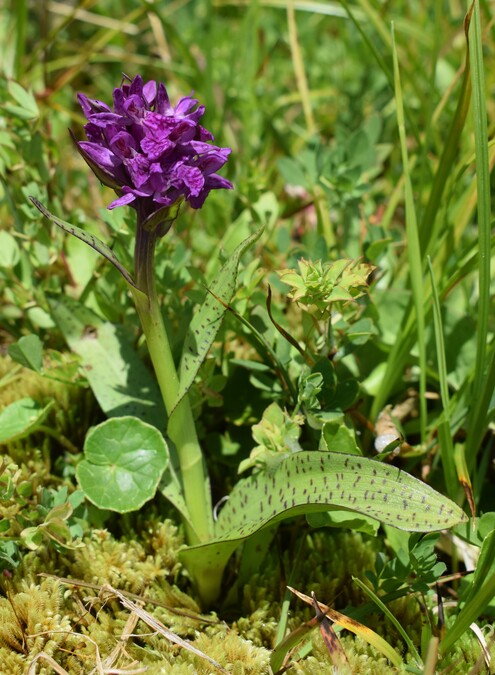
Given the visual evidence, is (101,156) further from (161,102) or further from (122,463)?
(122,463)

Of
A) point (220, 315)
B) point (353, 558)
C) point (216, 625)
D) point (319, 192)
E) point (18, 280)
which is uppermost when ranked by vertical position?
point (319, 192)

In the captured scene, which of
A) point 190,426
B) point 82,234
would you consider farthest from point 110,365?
point 82,234

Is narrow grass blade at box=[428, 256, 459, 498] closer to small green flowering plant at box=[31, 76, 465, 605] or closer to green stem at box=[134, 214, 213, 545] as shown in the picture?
small green flowering plant at box=[31, 76, 465, 605]

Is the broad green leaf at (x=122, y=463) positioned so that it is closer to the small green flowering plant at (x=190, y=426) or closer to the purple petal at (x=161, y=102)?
the small green flowering plant at (x=190, y=426)

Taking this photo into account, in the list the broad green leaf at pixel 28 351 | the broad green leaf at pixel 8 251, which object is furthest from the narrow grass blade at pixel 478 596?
the broad green leaf at pixel 8 251

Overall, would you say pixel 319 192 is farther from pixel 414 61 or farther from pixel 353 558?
pixel 353 558

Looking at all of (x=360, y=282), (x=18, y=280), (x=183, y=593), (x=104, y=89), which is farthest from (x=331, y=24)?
(x=183, y=593)
